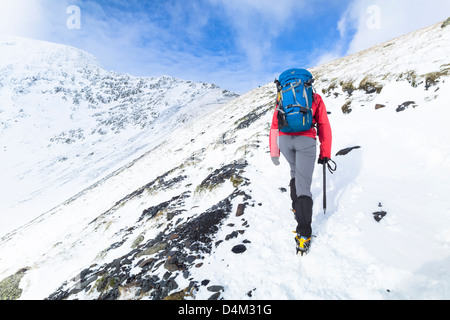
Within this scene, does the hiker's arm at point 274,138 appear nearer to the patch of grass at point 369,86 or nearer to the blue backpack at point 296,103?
the blue backpack at point 296,103

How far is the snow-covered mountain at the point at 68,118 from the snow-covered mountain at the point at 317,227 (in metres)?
24.4

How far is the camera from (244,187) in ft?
22.5

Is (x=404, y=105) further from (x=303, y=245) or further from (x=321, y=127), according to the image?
(x=303, y=245)

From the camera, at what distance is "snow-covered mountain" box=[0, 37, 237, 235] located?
111ft

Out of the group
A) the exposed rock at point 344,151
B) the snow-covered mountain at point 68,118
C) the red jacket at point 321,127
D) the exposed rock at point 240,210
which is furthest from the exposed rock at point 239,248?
the snow-covered mountain at point 68,118

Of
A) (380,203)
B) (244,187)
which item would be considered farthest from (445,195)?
(244,187)

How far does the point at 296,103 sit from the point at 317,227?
254 cm

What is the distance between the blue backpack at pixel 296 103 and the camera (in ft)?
11.7

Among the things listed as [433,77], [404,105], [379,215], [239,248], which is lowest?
[239,248]

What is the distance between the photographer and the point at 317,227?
4.35 metres

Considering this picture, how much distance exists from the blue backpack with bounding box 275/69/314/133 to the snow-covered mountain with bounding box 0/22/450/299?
2.18 meters

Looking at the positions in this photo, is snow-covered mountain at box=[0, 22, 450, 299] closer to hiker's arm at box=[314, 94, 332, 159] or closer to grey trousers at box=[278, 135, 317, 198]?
grey trousers at box=[278, 135, 317, 198]

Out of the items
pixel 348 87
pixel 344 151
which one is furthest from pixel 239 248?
pixel 348 87

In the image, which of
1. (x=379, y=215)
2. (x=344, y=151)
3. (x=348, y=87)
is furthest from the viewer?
(x=348, y=87)
